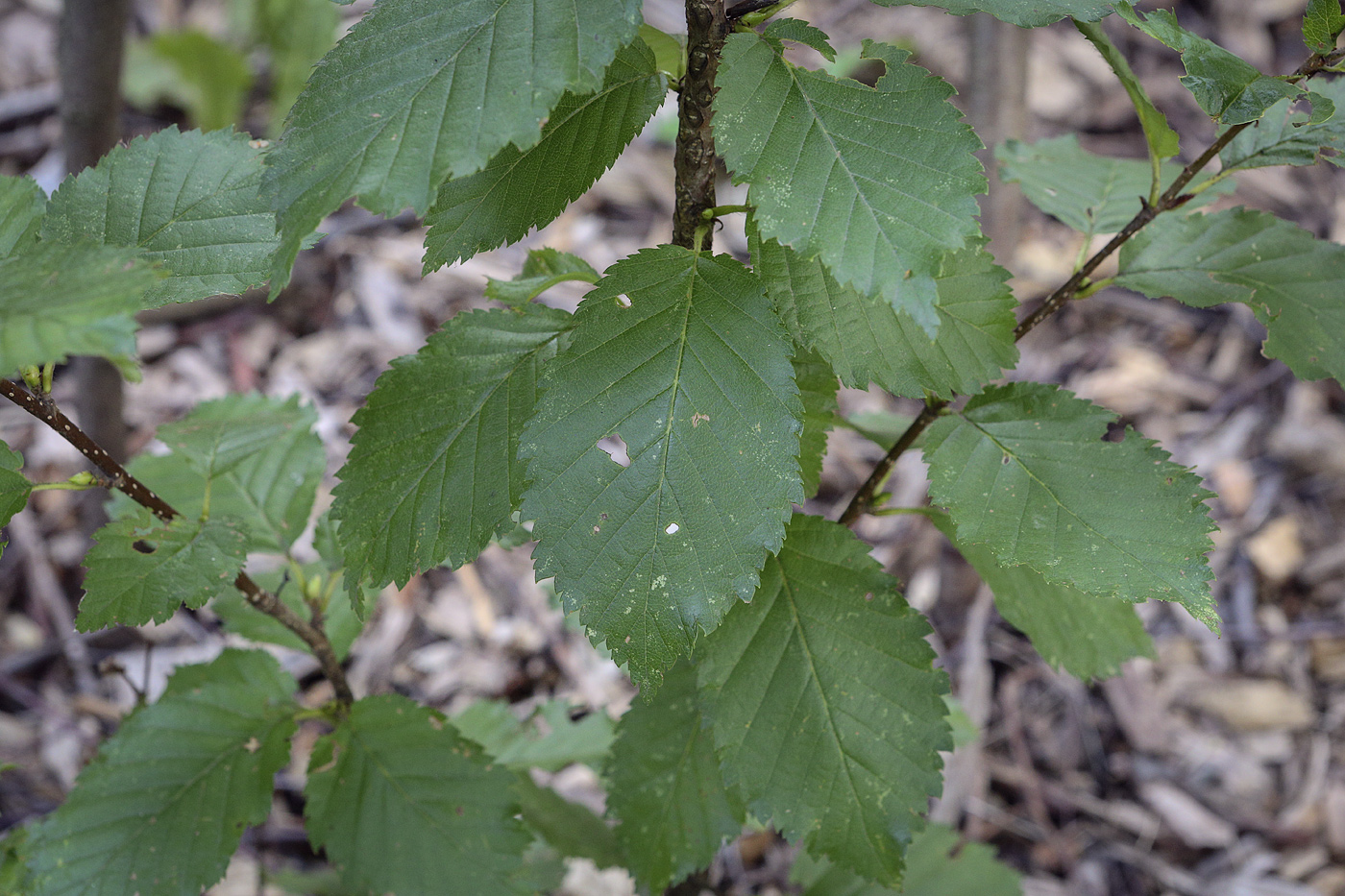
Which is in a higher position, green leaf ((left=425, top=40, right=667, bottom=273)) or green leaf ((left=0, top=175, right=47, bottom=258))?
green leaf ((left=0, top=175, right=47, bottom=258))

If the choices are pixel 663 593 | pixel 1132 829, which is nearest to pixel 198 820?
pixel 663 593

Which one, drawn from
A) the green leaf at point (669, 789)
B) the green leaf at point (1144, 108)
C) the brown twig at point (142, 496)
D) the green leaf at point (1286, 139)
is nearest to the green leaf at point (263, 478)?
the brown twig at point (142, 496)

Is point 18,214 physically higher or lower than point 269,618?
higher

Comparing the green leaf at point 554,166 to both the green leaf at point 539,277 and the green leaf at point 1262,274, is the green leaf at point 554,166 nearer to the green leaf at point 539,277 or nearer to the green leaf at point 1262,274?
the green leaf at point 539,277

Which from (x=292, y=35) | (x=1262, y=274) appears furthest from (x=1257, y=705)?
(x=292, y=35)

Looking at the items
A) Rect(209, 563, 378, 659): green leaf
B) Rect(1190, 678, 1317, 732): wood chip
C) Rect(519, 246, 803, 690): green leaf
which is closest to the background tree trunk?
Rect(209, 563, 378, 659): green leaf

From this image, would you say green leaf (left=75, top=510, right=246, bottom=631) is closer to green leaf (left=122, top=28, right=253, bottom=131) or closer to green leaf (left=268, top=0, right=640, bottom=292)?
green leaf (left=268, top=0, right=640, bottom=292)

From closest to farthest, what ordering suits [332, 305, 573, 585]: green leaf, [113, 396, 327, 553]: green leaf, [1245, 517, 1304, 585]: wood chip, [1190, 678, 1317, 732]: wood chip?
[332, 305, 573, 585]: green leaf, [113, 396, 327, 553]: green leaf, [1190, 678, 1317, 732]: wood chip, [1245, 517, 1304, 585]: wood chip

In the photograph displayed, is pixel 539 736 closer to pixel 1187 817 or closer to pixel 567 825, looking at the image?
pixel 567 825
